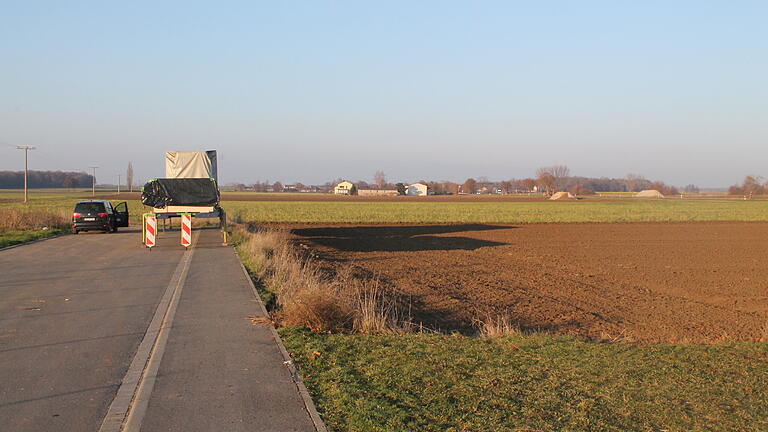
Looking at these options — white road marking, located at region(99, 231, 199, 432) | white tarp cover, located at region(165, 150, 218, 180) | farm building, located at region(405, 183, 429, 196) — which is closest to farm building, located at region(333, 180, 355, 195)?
farm building, located at region(405, 183, 429, 196)

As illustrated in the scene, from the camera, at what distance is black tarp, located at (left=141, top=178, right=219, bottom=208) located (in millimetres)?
22859

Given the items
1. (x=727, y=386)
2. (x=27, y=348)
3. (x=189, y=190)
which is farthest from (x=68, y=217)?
(x=727, y=386)

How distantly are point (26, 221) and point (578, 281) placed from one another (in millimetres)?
25617

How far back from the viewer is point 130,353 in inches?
301

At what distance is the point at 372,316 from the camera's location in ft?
31.1

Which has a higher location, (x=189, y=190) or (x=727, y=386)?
(x=189, y=190)

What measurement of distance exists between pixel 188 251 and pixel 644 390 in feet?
54.3

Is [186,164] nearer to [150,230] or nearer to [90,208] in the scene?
[150,230]

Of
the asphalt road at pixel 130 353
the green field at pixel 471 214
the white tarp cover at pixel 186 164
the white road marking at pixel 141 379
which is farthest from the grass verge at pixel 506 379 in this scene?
the green field at pixel 471 214

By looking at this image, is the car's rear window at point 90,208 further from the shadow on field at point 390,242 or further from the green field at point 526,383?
the green field at point 526,383

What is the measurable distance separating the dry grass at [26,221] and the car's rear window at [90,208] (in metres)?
3.78

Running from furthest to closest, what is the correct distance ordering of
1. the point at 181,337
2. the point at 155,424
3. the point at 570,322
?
the point at 570,322 < the point at 181,337 < the point at 155,424

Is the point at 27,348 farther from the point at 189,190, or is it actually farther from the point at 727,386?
the point at 189,190

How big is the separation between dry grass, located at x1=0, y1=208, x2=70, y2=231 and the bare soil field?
40.6 feet
